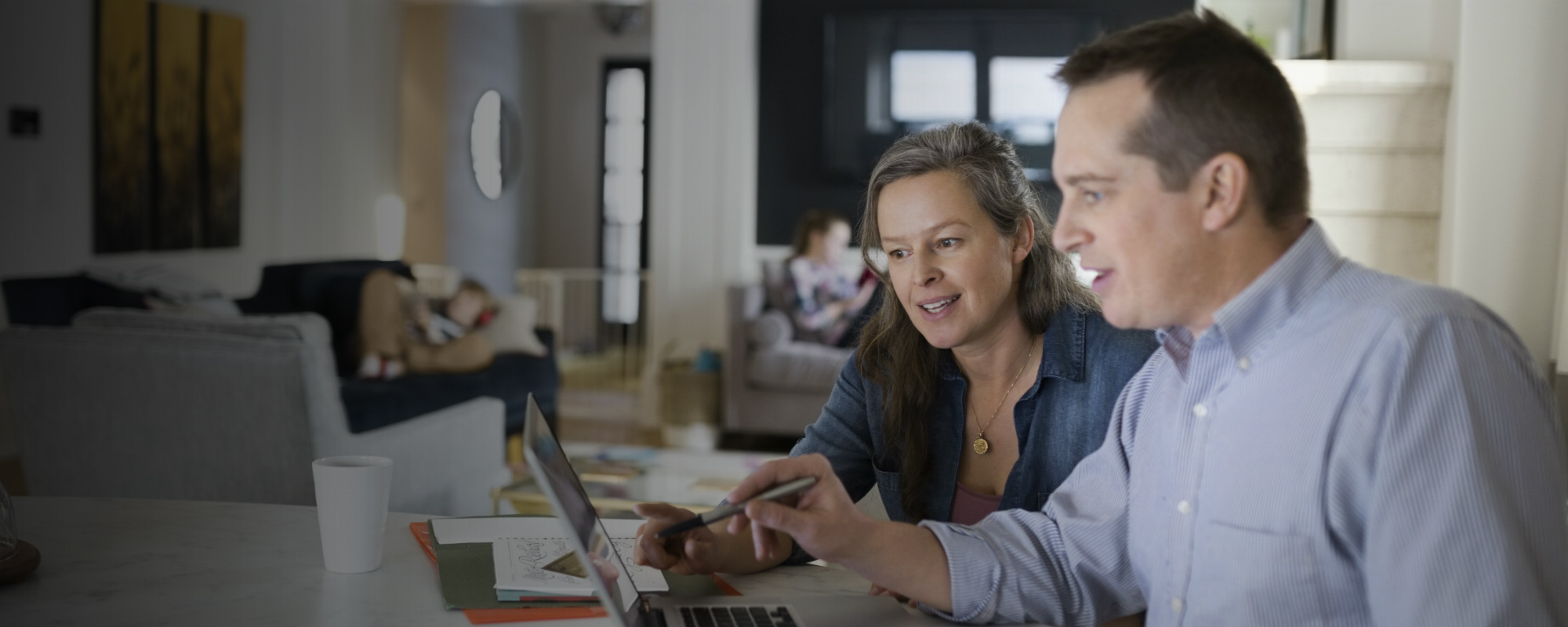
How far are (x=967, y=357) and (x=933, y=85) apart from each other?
4.39 m

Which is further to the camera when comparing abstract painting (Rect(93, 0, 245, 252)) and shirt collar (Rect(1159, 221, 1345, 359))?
abstract painting (Rect(93, 0, 245, 252))

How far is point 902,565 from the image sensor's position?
1071 mm

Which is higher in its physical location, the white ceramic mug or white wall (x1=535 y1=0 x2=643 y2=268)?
white wall (x1=535 y1=0 x2=643 y2=268)

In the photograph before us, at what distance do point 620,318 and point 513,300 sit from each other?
3.92 meters

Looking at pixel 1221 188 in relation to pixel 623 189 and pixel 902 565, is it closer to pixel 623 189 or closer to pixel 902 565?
pixel 902 565

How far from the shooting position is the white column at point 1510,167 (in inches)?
128

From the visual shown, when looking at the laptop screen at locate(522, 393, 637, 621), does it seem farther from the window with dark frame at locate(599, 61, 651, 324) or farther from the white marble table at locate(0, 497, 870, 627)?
the window with dark frame at locate(599, 61, 651, 324)

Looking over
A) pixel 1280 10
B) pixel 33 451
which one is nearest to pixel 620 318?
pixel 1280 10

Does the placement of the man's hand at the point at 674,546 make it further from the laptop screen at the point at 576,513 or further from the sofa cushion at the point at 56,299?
the sofa cushion at the point at 56,299

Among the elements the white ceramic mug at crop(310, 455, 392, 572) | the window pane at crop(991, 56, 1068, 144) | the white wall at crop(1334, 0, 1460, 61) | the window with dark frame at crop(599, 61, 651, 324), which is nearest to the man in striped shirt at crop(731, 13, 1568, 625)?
the white ceramic mug at crop(310, 455, 392, 572)

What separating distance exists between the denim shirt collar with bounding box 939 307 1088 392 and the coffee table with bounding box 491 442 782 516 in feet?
4.11

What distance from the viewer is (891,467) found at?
59.8 inches

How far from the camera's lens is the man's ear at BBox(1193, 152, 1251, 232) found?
906 mm

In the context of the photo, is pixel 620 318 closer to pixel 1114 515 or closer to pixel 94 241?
pixel 94 241
